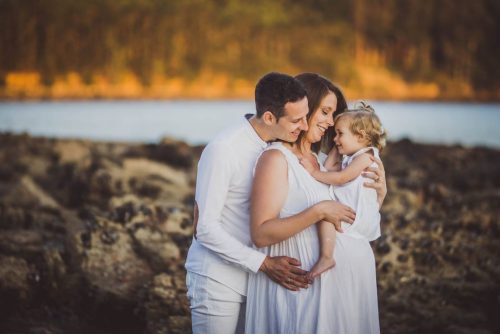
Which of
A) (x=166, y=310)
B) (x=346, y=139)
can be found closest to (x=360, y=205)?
(x=346, y=139)

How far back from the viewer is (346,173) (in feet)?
13.2

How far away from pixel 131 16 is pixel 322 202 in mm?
53653

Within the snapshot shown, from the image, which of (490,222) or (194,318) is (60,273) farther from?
(490,222)

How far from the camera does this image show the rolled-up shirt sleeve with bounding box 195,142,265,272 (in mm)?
3688

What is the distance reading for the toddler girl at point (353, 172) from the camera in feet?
12.3

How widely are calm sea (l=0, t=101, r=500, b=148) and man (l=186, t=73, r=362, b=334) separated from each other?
19.8m

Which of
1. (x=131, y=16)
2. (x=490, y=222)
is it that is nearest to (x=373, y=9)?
(x=131, y=16)

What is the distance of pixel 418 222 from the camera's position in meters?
9.84

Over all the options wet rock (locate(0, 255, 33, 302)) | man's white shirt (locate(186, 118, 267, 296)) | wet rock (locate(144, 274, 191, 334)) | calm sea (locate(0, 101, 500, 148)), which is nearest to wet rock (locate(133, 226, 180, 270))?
wet rock (locate(144, 274, 191, 334))

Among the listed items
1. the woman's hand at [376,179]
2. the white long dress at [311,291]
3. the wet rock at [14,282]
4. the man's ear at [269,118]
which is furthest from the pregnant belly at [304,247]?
the wet rock at [14,282]

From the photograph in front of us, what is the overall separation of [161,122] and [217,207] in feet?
117

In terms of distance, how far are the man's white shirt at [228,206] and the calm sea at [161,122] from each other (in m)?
19.8

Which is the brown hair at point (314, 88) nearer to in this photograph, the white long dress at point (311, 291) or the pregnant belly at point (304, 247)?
the white long dress at point (311, 291)

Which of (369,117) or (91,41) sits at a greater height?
(91,41)
